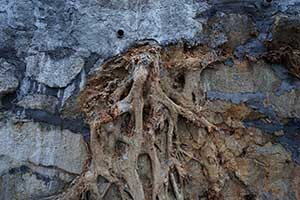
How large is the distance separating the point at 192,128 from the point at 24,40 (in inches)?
26.8

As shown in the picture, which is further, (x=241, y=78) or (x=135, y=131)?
(x=241, y=78)

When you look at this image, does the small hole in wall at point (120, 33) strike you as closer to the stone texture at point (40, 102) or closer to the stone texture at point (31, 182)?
the stone texture at point (40, 102)

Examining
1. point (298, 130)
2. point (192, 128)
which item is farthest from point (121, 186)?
point (298, 130)

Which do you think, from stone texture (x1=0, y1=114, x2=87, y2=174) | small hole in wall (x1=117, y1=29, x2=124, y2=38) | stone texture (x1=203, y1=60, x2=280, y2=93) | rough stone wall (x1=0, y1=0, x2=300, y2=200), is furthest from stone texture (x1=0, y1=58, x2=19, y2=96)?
stone texture (x1=203, y1=60, x2=280, y2=93)

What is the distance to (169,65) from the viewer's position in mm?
1555

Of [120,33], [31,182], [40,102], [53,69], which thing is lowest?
[31,182]

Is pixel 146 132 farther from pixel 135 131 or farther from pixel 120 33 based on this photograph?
pixel 120 33

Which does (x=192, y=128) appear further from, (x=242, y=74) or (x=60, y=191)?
(x=60, y=191)

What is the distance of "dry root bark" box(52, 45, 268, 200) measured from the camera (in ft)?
4.62

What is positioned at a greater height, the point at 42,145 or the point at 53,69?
the point at 53,69

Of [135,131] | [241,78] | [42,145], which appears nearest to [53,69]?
[42,145]

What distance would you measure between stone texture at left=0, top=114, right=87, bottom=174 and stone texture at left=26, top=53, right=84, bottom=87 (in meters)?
0.16

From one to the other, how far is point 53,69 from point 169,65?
41 centimetres

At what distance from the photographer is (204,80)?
62.1 inches
